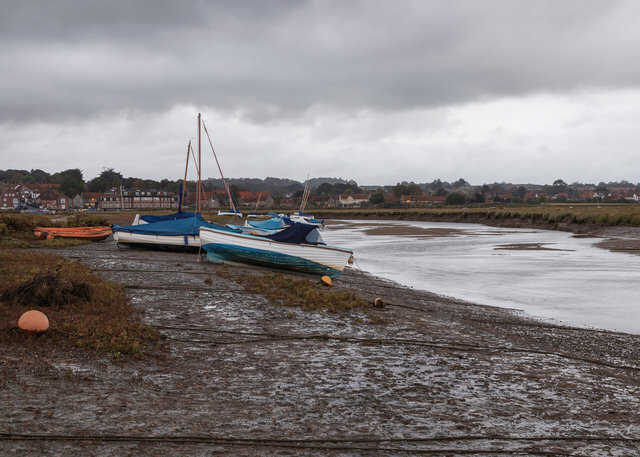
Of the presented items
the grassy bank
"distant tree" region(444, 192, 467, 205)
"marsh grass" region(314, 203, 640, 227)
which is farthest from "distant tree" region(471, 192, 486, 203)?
the grassy bank

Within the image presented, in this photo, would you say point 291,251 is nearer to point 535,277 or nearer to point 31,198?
point 535,277

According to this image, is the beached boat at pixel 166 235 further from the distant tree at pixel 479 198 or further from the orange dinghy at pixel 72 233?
the distant tree at pixel 479 198

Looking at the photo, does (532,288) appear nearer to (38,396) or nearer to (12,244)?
(38,396)

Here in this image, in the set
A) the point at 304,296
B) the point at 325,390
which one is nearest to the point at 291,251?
the point at 304,296

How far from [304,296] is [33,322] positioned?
25.8 ft

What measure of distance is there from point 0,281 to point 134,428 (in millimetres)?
9959

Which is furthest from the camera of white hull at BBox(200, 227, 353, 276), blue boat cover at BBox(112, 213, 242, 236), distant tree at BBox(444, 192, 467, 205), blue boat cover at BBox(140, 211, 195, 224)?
distant tree at BBox(444, 192, 467, 205)

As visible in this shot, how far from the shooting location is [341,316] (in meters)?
13.5

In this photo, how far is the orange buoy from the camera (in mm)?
9352

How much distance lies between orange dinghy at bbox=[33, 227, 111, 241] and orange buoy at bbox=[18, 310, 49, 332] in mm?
27821

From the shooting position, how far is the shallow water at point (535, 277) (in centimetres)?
1689

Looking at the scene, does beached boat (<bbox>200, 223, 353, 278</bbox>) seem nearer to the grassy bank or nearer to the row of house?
the grassy bank

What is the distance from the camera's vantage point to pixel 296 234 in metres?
22.8

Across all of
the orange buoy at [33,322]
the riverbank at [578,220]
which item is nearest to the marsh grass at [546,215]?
the riverbank at [578,220]
